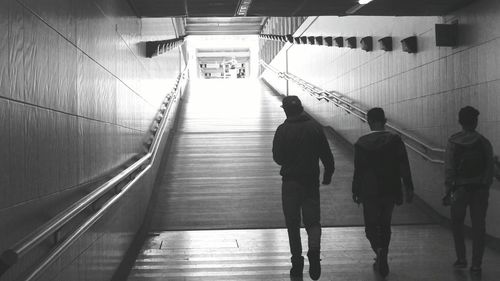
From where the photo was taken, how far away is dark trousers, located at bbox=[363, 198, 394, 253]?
191 inches

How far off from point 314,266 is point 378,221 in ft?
2.27

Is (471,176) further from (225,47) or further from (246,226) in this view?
(225,47)

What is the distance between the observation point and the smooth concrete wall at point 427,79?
6172 mm

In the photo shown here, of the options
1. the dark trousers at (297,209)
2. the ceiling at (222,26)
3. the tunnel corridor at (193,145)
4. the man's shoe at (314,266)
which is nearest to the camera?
the tunnel corridor at (193,145)

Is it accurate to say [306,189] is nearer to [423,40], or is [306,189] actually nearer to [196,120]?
[423,40]

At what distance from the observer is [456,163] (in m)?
4.94

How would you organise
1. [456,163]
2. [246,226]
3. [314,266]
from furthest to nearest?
[246,226]
[456,163]
[314,266]

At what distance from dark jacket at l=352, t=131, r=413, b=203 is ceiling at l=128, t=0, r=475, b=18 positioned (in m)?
2.46

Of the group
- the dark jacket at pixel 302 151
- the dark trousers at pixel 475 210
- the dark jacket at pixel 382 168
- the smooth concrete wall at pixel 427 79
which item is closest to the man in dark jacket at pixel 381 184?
the dark jacket at pixel 382 168

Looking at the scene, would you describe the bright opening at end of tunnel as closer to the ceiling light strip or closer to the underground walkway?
the underground walkway

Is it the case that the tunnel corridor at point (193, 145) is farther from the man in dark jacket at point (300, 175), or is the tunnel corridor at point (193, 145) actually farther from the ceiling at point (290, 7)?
the man in dark jacket at point (300, 175)

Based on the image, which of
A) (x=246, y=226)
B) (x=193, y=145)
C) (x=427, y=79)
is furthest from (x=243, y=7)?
(x=193, y=145)

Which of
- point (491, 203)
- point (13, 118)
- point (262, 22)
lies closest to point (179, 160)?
point (491, 203)

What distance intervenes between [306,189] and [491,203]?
2.44 metres
